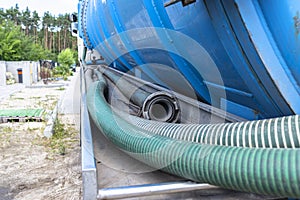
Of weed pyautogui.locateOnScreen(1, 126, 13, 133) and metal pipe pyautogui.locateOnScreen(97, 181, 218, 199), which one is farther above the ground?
metal pipe pyautogui.locateOnScreen(97, 181, 218, 199)

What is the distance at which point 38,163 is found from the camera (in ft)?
10.5

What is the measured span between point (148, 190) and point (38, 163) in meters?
2.57

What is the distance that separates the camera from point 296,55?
0.89m

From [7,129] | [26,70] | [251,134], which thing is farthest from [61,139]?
[26,70]

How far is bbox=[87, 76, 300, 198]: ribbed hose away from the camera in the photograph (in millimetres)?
748

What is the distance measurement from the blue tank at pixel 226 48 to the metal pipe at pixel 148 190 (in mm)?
385

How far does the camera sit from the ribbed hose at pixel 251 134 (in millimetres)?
844

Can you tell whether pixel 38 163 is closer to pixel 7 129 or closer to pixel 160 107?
pixel 7 129

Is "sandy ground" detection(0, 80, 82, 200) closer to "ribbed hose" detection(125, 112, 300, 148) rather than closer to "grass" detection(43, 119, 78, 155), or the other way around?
"grass" detection(43, 119, 78, 155)

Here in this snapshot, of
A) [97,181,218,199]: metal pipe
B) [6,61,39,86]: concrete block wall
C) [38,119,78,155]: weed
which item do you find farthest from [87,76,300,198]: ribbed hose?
[6,61,39,86]: concrete block wall

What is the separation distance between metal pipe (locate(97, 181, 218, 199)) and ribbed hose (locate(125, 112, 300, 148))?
0.50ft

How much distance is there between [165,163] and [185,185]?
111mm

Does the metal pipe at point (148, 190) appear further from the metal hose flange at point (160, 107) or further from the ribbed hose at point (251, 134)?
the metal hose flange at point (160, 107)

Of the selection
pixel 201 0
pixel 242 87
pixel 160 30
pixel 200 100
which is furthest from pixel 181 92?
pixel 201 0
